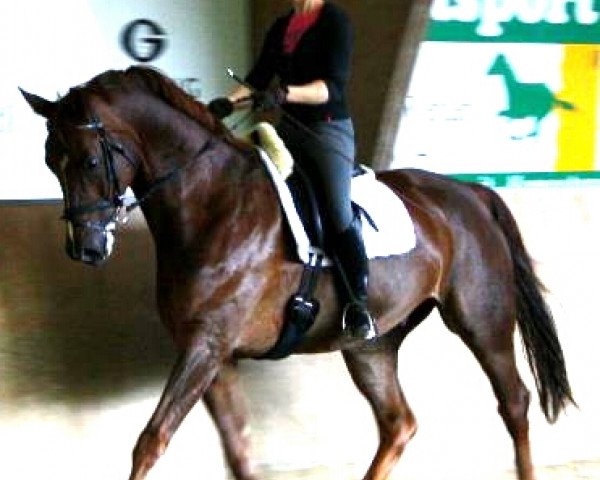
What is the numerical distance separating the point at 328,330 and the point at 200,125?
0.98 metres

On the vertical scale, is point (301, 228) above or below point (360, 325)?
above

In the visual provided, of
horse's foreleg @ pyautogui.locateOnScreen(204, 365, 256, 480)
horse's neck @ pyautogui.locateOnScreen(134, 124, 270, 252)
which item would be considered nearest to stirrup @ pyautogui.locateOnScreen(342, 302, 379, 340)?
horse's foreleg @ pyautogui.locateOnScreen(204, 365, 256, 480)

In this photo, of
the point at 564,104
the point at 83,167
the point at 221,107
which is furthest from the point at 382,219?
the point at 564,104

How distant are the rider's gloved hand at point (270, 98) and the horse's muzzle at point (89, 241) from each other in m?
0.68

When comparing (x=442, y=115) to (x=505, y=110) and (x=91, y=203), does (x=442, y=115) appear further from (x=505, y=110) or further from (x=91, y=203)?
(x=91, y=203)

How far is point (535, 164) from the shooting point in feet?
18.9

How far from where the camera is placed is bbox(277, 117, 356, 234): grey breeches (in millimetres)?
4273

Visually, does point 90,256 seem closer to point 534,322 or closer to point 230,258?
point 230,258

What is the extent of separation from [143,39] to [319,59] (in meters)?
1.57

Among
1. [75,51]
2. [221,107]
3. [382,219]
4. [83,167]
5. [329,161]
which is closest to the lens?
[83,167]

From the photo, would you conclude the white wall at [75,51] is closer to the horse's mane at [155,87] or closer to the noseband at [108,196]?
the horse's mane at [155,87]

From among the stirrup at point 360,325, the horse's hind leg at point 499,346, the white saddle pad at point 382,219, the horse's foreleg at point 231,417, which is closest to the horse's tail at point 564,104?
the horse's hind leg at point 499,346

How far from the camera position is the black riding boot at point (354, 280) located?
4.32 meters

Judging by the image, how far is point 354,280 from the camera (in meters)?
4.38
